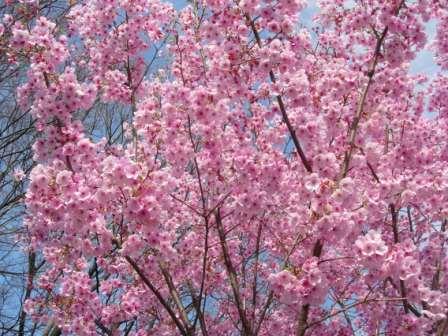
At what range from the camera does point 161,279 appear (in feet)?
27.0

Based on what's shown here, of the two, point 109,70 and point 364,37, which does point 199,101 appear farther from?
point 364,37

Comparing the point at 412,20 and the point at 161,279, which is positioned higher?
the point at 412,20

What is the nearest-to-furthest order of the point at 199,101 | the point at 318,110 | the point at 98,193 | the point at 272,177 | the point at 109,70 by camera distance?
the point at 98,193, the point at 199,101, the point at 272,177, the point at 318,110, the point at 109,70

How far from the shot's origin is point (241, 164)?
6328mm

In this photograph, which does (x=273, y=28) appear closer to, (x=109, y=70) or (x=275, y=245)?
(x=109, y=70)

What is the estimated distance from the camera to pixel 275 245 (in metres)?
8.42

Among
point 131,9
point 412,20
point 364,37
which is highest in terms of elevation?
point 131,9

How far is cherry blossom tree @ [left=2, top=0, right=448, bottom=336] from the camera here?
211 inches

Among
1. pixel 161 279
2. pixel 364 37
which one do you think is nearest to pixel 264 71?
pixel 364 37

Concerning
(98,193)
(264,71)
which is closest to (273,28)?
(264,71)

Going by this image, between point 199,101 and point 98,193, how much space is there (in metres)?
1.63

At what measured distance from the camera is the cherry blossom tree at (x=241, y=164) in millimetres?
5352

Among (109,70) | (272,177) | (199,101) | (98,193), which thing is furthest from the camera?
(109,70)

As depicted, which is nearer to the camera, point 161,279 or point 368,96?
point 368,96
